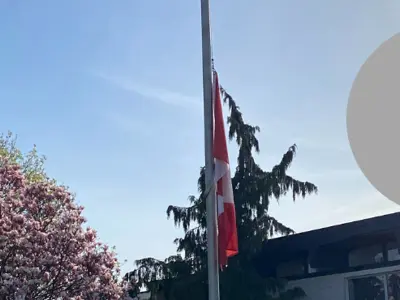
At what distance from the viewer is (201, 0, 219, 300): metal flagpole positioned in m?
9.26

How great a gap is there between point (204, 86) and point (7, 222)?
6571 millimetres

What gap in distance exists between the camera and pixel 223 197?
32.4 ft

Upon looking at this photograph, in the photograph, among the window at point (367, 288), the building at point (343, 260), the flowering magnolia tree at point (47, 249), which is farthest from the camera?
the window at point (367, 288)

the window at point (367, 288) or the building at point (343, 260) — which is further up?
the building at point (343, 260)

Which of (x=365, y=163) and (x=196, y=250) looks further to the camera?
(x=196, y=250)

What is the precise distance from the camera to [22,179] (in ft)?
54.6

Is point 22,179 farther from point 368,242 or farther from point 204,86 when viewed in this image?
point 368,242

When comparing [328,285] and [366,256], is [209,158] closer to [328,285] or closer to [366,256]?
[328,285]

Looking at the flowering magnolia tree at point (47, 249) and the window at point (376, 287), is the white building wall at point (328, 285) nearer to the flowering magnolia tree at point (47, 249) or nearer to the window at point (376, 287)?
the window at point (376, 287)

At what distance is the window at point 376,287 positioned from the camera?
17.0 meters

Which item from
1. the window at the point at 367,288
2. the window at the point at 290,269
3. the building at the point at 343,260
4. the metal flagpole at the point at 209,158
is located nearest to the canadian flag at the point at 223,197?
the metal flagpole at the point at 209,158

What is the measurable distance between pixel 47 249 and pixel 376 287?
8.00m

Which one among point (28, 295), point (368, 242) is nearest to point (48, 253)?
point (28, 295)
